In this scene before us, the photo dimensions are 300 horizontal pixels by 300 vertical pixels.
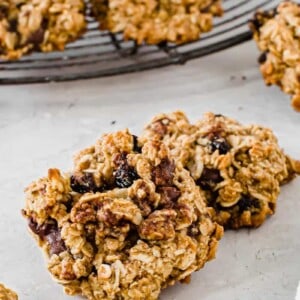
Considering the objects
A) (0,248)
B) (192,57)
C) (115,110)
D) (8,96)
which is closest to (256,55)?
(192,57)

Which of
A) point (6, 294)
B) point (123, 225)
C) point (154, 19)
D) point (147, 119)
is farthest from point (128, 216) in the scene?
point (154, 19)

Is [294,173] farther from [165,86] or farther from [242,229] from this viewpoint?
[165,86]

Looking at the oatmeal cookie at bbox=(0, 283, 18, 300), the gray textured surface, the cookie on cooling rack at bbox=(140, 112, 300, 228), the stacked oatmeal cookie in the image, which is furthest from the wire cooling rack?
the oatmeal cookie at bbox=(0, 283, 18, 300)

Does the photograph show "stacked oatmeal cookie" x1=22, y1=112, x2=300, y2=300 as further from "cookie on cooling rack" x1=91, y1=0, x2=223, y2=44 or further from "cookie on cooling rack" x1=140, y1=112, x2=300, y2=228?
"cookie on cooling rack" x1=91, y1=0, x2=223, y2=44

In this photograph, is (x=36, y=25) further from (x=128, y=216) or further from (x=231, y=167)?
(x=128, y=216)

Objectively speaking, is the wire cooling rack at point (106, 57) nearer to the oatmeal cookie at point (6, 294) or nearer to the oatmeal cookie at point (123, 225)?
the oatmeal cookie at point (123, 225)

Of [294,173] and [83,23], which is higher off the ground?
[83,23]
